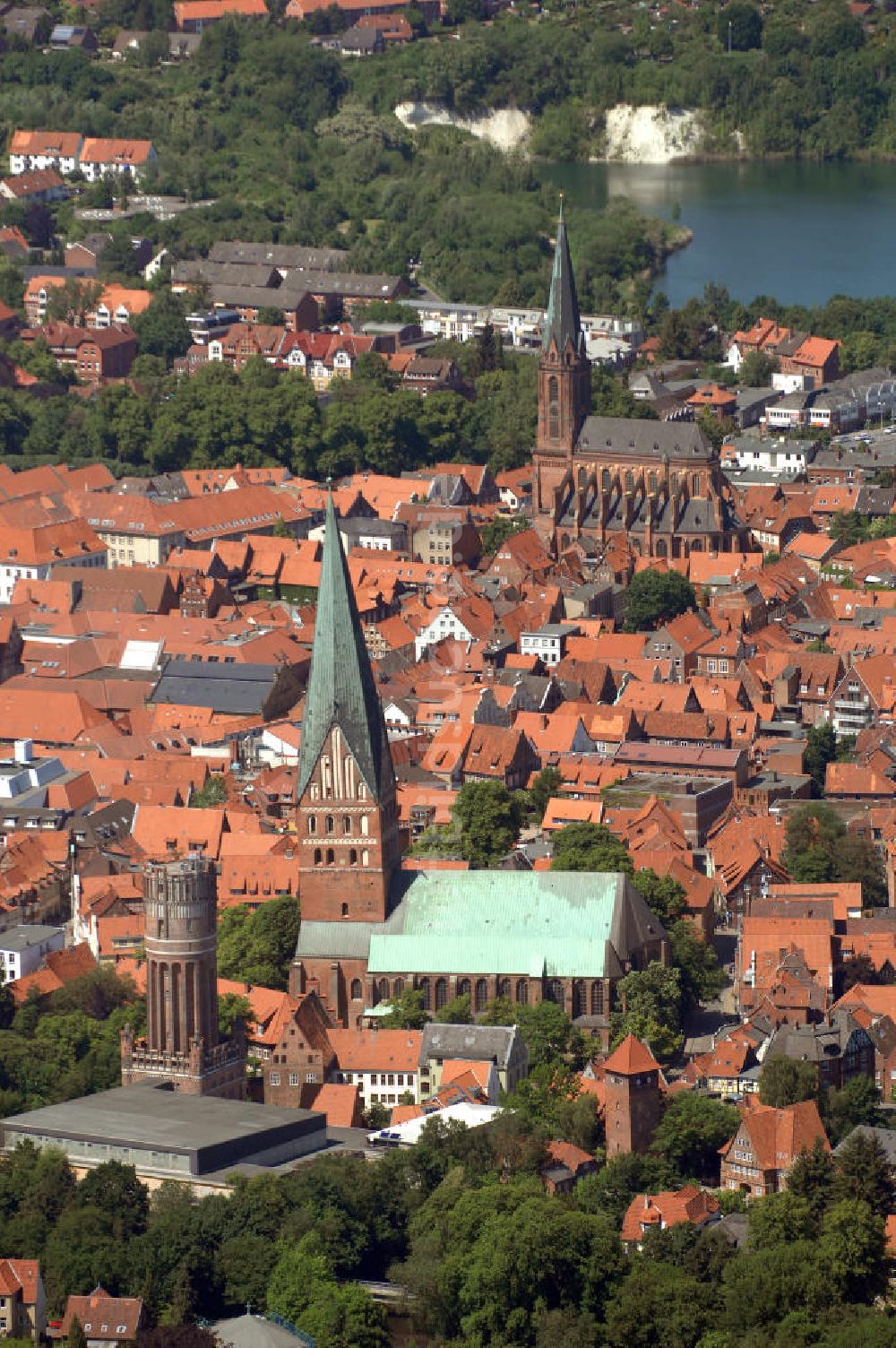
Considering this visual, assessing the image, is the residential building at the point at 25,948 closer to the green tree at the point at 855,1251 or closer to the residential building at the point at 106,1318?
the residential building at the point at 106,1318

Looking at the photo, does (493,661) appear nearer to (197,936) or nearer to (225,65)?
(197,936)

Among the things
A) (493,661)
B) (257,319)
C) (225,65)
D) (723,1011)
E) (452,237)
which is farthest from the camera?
(225,65)

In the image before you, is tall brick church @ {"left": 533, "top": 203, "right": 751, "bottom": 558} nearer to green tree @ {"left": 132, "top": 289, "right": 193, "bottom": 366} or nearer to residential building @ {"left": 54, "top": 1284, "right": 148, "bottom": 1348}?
green tree @ {"left": 132, "top": 289, "right": 193, "bottom": 366}

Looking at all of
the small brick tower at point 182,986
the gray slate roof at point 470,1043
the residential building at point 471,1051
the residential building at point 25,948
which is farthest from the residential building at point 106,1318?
the residential building at point 25,948

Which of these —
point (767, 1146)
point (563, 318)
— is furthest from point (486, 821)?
point (563, 318)

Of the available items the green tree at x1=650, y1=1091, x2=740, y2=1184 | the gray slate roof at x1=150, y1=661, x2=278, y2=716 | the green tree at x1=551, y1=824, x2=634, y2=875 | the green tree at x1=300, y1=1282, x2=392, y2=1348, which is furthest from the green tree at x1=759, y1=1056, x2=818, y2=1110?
the gray slate roof at x1=150, y1=661, x2=278, y2=716

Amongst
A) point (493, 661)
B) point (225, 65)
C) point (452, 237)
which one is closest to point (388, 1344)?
point (493, 661)
